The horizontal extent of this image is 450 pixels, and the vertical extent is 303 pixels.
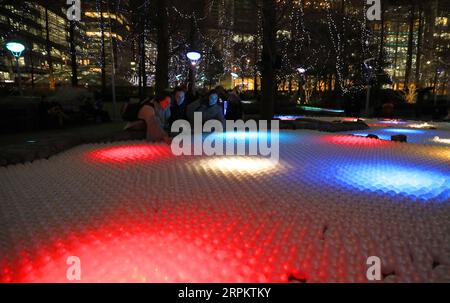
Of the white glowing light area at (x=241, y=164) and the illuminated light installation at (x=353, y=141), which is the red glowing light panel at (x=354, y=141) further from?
the white glowing light area at (x=241, y=164)

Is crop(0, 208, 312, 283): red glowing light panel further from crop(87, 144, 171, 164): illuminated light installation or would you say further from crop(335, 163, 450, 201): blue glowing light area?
crop(87, 144, 171, 164): illuminated light installation

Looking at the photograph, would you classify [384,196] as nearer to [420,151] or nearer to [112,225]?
[112,225]

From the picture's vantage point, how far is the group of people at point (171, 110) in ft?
23.7

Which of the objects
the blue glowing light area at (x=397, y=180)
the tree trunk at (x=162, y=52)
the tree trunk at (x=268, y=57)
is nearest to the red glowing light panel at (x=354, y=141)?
the blue glowing light area at (x=397, y=180)

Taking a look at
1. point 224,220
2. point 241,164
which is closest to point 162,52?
point 241,164

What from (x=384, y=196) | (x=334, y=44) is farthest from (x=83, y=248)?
(x=334, y=44)

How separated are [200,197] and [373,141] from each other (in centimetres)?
515

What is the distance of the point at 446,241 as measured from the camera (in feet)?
8.39

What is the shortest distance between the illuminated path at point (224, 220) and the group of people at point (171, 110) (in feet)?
6.88

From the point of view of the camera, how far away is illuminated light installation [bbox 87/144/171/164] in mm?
5477

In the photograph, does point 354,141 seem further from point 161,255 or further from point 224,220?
point 161,255

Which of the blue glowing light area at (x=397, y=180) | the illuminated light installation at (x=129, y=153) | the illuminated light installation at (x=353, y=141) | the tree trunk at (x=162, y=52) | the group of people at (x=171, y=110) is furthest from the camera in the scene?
the tree trunk at (x=162, y=52)

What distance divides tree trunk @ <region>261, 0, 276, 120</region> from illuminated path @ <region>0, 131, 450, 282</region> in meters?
6.56

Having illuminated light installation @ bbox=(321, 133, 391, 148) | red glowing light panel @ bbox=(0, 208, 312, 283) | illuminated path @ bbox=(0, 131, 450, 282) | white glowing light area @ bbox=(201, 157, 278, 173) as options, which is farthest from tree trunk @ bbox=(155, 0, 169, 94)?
red glowing light panel @ bbox=(0, 208, 312, 283)
